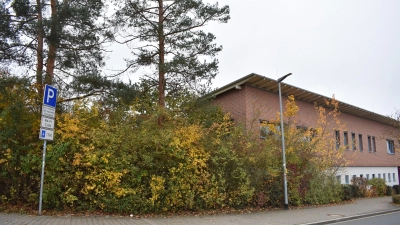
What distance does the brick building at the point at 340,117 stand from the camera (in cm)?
2188

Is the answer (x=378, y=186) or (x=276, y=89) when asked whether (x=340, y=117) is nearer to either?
(x=378, y=186)

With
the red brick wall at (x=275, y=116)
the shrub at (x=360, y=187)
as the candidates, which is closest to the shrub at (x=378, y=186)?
the shrub at (x=360, y=187)

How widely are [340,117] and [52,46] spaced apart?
26.2 m

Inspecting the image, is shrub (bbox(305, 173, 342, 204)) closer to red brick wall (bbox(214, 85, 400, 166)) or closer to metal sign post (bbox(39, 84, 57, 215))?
red brick wall (bbox(214, 85, 400, 166))

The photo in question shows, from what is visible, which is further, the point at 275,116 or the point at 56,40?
the point at 275,116

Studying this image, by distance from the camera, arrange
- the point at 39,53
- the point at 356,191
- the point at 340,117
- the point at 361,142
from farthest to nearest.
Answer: the point at 361,142, the point at 340,117, the point at 356,191, the point at 39,53

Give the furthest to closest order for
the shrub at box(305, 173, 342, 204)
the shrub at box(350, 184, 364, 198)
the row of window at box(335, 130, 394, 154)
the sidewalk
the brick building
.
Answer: the row of window at box(335, 130, 394, 154), the shrub at box(350, 184, 364, 198), the brick building, the shrub at box(305, 173, 342, 204), the sidewalk

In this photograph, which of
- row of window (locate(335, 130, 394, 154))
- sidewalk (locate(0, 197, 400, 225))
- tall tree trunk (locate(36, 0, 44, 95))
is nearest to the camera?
sidewalk (locate(0, 197, 400, 225))

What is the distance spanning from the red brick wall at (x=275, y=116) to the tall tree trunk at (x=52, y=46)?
357 inches

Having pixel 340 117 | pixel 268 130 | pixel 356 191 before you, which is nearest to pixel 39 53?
pixel 268 130

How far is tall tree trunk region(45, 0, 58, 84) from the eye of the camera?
1261 cm

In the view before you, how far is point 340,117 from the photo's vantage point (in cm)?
3167

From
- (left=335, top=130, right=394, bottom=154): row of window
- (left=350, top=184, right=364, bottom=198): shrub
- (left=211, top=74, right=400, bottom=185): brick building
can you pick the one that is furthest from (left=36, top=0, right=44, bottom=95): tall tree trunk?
(left=335, top=130, right=394, bottom=154): row of window

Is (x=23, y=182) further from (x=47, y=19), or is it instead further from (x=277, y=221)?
(x=277, y=221)
